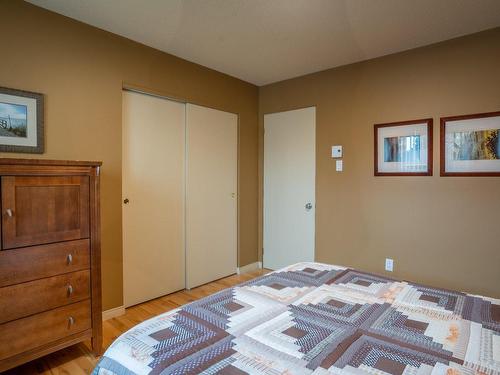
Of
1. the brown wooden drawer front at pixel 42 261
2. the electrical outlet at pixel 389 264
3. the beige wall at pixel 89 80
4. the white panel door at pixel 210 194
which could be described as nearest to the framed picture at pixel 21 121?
the beige wall at pixel 89 80

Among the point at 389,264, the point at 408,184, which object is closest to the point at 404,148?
the point at 408,184

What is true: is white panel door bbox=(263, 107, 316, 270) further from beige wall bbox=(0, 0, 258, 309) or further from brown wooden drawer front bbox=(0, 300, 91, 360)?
brown wooden drawer front bbox=(0, 300, 91, 360)

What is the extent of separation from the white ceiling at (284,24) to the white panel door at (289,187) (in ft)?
2.75

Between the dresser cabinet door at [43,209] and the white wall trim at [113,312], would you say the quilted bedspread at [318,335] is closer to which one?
the dresser cabinet door at [43,209]

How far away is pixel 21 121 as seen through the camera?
7.02 feet

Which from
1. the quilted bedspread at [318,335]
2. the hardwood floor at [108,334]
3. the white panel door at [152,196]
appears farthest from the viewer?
the white panel door at [152,196]

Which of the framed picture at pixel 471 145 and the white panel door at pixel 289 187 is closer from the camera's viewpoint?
the framed picture at pixel 471 145

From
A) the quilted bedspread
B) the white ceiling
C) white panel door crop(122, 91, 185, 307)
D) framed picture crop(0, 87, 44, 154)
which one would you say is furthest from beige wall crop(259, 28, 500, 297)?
framed picture crop(0, 87, 44, 154)

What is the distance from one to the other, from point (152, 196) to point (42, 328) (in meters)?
1.41

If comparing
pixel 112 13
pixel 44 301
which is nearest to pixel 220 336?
pixel 44 301

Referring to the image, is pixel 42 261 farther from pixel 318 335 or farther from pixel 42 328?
pixel 318 335

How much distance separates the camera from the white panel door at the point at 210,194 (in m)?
3.33

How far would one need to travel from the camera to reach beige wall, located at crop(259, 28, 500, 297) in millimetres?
2582

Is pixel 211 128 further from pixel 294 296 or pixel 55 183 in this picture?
pixel 294 296
